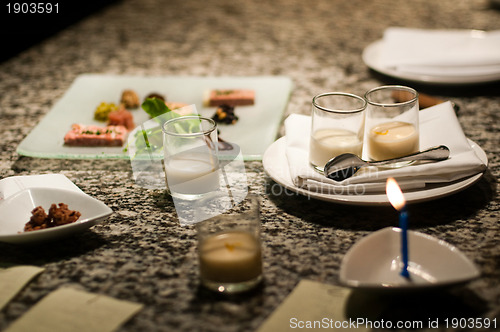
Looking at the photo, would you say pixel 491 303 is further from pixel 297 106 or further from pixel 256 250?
pixel 297 106

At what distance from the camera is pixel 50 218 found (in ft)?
2.93

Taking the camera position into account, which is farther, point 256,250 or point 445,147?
point 445,147

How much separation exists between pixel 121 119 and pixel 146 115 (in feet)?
0.31

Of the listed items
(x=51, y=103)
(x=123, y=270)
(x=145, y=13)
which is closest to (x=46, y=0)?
(x=145, y=13)

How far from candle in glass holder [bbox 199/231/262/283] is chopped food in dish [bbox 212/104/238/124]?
24.9 inches

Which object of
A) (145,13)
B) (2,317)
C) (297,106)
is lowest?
(2,317)

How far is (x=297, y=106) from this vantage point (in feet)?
4.86

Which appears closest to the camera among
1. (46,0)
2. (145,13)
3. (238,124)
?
(238,124)

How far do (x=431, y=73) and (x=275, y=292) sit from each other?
0.98 meters

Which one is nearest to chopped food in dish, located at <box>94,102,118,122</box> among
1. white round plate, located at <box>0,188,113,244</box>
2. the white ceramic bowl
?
white round plate, located at <box>0,188,113,244</box>

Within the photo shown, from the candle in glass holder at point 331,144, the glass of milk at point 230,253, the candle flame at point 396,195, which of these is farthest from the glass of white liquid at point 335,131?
the glass of milk at point 230,253

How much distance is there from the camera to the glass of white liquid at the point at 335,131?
39.5 inches

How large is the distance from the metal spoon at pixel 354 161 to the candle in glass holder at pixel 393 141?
0.11ft

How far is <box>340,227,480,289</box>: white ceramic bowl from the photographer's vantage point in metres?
0.75
